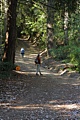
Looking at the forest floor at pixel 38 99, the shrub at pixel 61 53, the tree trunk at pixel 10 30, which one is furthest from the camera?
the shrub at pixel 61 53

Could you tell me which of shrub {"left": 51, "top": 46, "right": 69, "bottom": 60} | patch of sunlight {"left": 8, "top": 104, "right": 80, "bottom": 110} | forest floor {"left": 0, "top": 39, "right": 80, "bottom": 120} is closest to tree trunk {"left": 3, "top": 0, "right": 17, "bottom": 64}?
forest floor {"left": 0, "top": 39, "right": 80, "bottom": 120}

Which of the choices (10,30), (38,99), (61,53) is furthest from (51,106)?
(61,53)

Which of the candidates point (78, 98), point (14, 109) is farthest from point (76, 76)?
point (14, 109)

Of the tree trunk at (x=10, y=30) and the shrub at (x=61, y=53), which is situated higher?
the tree trunk at (x=10, y=30)

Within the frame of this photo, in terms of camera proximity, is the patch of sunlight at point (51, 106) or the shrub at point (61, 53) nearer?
the patch of sunlight at point (51, 106)

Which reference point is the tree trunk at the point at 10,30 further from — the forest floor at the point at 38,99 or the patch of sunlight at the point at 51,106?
the patch of sunlight at the point at 51,106

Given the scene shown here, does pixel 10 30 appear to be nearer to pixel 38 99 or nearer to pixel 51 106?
pixel 38 99

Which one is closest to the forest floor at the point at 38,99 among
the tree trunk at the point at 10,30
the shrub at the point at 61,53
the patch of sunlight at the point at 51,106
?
the patch of sunlight at the point at 51,106

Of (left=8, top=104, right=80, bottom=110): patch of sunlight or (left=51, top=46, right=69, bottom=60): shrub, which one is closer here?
(left=8, top=104, right=80, bottom=110): patch of sunlight

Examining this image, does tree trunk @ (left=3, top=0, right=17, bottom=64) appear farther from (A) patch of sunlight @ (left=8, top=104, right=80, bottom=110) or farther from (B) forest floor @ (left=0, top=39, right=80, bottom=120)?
(A) patch of sunlight @ (left=8, top=104, right=80, bottom=110)

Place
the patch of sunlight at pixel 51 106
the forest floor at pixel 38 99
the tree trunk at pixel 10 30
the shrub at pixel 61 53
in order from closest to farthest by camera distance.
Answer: the forest floor at pixel 38 99
the patch of sunlight at pixel 51 106
the tree trunk at pixel 10 30
the shrub at pixel 61 53

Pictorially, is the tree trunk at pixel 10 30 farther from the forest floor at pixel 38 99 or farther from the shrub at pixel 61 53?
the shrub at pixel 61 53

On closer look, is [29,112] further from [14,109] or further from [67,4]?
[67,4]

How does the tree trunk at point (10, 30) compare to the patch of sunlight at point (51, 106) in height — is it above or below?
above
